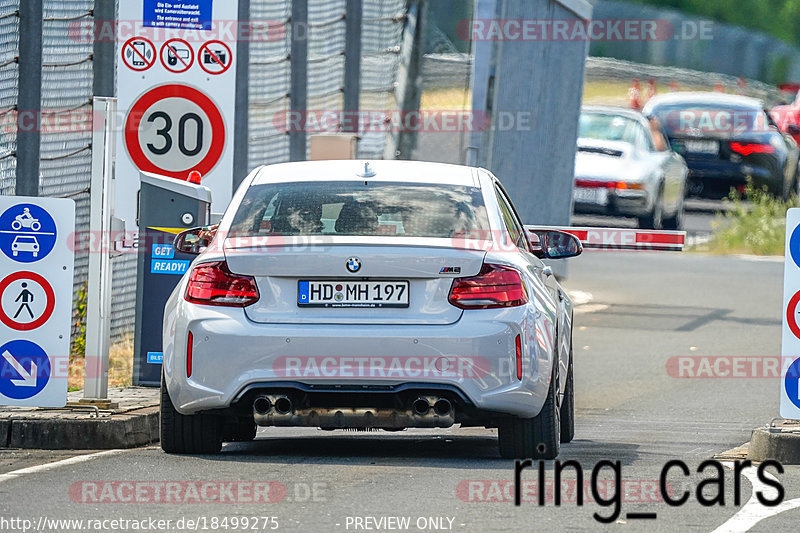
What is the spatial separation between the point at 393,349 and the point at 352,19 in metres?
11.7

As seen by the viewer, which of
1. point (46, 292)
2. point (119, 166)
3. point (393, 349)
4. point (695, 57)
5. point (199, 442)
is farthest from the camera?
point (695, 57)

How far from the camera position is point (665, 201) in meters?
26.0

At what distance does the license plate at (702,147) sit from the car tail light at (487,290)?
21.2 meters

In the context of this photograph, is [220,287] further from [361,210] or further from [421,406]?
[421,406]

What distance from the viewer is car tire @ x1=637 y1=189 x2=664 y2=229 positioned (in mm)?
24953

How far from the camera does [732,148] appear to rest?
29.5 metres

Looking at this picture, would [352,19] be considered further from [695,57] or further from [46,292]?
[695,57]

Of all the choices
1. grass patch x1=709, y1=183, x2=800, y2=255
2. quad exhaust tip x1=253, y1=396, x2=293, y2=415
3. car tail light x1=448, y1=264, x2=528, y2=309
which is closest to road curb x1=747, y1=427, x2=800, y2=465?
car tail light x1=448, y1=264, x2=528, y2=309

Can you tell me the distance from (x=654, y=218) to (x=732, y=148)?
4799 mm

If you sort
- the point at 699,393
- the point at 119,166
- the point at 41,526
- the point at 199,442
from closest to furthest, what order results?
the point at 41,526, the point at 199,442, the point at 119,166, the point at 699,393

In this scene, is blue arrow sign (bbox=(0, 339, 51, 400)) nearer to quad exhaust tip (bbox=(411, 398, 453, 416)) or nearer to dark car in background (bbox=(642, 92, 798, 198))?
quad exhaust tip (bbox=(411, 398, 453, 416))

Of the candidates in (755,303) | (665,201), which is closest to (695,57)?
(665,201)

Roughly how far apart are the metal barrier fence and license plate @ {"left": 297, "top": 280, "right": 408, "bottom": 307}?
5.61m

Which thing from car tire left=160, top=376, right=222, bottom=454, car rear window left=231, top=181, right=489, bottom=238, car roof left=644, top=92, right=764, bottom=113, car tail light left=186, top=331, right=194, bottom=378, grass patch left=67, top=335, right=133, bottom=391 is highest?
car roof left=644, top=92, right=764, bottom=113
